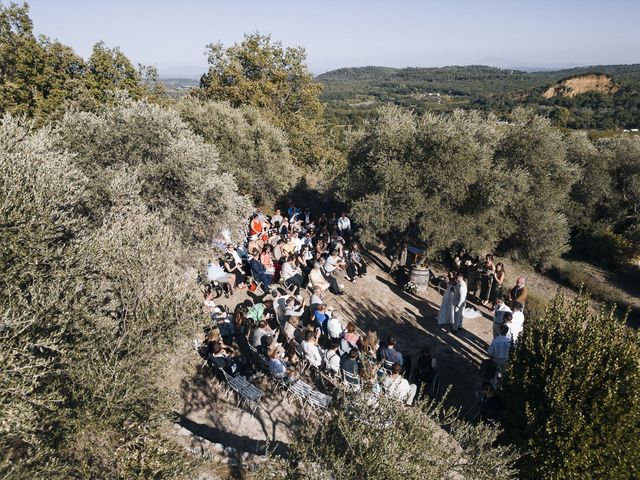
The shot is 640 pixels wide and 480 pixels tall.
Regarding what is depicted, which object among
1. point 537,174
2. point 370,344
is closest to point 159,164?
point 370,344

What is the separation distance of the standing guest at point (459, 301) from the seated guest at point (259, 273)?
629 centimetres

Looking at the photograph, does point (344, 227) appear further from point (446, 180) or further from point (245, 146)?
point (245, 146)

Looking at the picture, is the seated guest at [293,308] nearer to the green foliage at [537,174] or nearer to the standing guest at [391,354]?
the standing guest at [391,354]

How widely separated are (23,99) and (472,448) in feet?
90.2

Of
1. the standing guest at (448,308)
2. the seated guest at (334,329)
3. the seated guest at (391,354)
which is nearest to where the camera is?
the seated guest at (391,354)

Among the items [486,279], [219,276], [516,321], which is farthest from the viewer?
[486,279]

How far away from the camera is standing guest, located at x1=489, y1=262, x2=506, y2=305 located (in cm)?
1424

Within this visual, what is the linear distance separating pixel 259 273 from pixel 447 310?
6.59 metres

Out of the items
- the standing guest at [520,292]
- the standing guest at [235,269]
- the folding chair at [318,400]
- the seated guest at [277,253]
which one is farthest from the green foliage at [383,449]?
the seated guest at [277,253]

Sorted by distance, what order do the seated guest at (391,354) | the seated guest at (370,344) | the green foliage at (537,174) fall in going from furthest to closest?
1. the green foliage at (537,174)
2. the seated guest at (370,344)
3. the seated guest at (391,354)

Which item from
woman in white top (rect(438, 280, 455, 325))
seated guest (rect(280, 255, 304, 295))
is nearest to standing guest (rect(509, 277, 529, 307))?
woman in white top (rect(438, 280, 455, 325))

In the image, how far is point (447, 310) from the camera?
43.5 ft

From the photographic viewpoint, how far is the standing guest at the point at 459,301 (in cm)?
1266

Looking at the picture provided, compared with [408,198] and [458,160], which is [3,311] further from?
[458,160]
